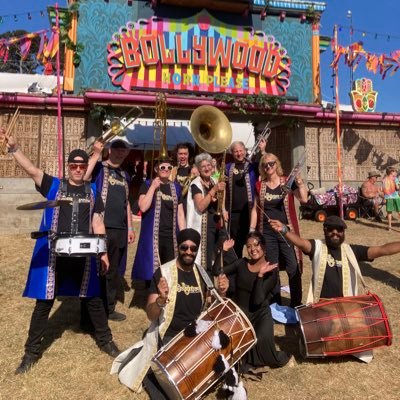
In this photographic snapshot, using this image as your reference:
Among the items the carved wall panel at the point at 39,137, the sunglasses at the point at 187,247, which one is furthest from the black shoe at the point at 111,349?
the carved wall panel at the point at 39,137

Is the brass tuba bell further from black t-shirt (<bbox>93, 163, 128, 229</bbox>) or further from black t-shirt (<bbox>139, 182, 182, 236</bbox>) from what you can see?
black t-shirt (<bbox>93, 163, 128, 229</bbox>)

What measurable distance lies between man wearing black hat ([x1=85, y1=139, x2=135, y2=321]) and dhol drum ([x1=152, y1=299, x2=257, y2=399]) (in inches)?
66.6

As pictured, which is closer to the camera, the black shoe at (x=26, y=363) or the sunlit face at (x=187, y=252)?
the sunlit face at (x=187, y=252)

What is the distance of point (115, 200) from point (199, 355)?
2.15 meters

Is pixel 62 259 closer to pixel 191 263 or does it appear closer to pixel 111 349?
pixel 111 349

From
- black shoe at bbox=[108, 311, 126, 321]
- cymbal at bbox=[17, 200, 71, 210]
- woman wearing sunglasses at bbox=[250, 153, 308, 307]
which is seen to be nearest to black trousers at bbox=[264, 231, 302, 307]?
woman wearing sunglasses at bbox=[250, 153, 308, 307]

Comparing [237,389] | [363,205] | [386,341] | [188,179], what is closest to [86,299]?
[237,389]

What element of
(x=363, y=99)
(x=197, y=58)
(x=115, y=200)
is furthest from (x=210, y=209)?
(x=363, y=99)

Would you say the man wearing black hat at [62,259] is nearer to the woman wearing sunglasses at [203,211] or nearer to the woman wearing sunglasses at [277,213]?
the woman wearing sunglasses at [203,211]

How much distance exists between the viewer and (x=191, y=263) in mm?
3156

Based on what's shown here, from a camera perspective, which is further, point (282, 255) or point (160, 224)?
point (160, 224)

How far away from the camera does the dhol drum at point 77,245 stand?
2998mm

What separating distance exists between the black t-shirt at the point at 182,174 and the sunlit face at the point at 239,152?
0.62 metres

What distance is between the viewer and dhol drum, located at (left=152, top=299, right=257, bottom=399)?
2.63 m
